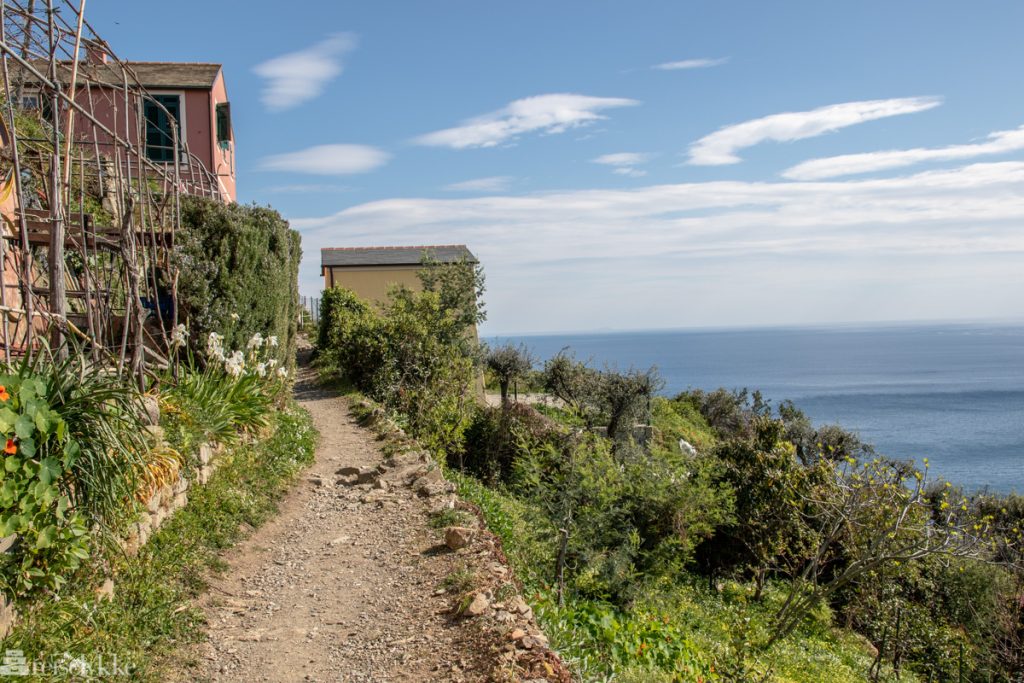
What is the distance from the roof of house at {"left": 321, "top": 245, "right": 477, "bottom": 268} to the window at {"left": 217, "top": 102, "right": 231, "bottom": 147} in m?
12.8

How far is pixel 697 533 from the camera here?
17516 millimetres

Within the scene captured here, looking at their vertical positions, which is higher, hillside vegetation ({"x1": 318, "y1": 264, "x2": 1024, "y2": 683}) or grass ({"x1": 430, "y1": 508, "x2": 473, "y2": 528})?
grass ({"x1": 430, "y1": 508, "x2": 473, "y2": 528})

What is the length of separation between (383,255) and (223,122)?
1462cm

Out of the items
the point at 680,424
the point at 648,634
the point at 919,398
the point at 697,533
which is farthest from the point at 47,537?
the point at 919,398

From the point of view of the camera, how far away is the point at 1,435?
15.8ft

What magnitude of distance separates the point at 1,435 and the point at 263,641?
8.42 ft

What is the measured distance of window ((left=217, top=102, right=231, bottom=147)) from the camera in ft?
79.8

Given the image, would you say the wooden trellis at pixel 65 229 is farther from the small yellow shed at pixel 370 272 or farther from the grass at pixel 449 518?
the small yellow shed at pixel 370 272

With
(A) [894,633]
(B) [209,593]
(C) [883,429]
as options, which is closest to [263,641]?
(B) [209,593]

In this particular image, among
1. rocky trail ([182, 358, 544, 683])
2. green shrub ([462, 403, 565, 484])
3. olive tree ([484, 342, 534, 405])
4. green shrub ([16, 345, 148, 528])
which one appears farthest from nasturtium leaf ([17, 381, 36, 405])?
olive tree ([484, 342, 534, 405])

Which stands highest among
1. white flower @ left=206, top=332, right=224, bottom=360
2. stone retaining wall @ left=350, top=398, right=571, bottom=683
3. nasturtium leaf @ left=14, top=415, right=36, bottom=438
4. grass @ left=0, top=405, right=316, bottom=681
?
white flower @ left=206, top=332, right=224, bottom=360

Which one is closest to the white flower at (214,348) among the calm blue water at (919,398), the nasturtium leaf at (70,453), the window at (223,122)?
the nasturtium leaf at (70,453)

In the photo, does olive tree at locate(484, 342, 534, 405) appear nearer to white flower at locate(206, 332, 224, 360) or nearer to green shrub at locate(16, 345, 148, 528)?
white flower at locate(206, 332, 224, 360)

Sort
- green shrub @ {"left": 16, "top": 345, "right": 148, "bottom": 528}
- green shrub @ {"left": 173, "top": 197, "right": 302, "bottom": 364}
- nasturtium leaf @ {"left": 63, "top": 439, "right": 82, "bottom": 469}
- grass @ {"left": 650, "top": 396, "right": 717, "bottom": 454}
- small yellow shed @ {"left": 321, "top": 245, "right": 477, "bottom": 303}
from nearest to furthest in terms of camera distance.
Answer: nasturtium leaf @ {"left": 63, "top": 439, "right": 82, "bottom": 469} < green shrub @ {"left": 16, "top": 345, "right": 148, "bottom": 528} < green shrub @ {"left": 173, "top": 197, "right": 302, "bottom": 364} < grass @ {"left": 650, "top": 396, "right": 717, "bottom": 454} < small yellow shed @ {"left": 321, "top": 245, "right": 477, "bottom": 303}
